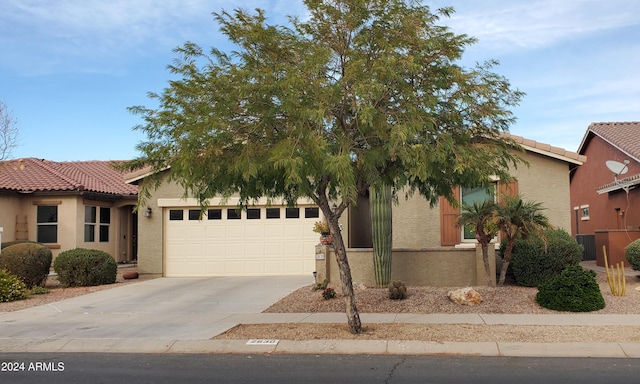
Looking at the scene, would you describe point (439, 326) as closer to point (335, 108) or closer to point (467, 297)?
point (467, 297)

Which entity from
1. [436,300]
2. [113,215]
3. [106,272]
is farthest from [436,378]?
[113,215]

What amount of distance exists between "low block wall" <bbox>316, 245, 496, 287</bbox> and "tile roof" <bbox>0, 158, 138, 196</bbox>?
1100 cm

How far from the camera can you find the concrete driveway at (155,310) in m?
10.5

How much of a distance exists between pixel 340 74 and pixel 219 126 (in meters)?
2.17

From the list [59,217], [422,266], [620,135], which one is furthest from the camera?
[620,135]

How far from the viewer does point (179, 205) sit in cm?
1927

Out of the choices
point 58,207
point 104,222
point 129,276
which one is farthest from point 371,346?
point 104,222

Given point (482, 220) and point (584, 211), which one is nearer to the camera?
point (482, 220)

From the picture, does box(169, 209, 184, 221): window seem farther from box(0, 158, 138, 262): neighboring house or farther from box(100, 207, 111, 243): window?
box(100, 207, 111, 243): window

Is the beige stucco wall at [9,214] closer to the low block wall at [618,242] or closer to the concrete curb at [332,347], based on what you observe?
the concrete curb at [332,347]

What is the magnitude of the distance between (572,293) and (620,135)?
17.0 metres

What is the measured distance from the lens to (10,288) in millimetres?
14781

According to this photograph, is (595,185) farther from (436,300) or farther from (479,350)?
(479,350)

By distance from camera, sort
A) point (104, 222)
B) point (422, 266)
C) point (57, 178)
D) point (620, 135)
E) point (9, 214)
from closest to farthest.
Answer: point (422, 266) < point (9, 214) < point (57, 178) < point (104, 222) < point (620, 135)
